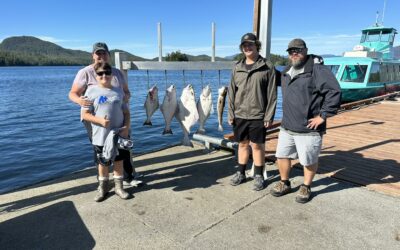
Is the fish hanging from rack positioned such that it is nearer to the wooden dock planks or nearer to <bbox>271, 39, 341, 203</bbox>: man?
<bbox>271, 39, 341, 203</bbox>: man

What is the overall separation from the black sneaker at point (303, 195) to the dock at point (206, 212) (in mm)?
65

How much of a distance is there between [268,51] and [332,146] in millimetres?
2919

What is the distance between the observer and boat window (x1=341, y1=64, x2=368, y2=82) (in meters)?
14.2

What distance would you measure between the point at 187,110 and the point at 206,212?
64.7 inches

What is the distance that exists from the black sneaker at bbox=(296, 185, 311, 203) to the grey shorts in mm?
386

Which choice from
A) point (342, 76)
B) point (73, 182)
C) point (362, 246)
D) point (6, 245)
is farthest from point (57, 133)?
point (342, 76)

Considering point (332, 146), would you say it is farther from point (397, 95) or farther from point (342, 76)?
point (397, 95)

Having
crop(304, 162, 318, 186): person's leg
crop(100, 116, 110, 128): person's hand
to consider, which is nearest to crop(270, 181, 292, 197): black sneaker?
crop(304, 162, 318, 186): person's leg

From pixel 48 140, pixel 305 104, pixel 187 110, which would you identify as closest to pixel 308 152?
pixel 305 104

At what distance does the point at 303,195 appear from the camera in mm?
3764

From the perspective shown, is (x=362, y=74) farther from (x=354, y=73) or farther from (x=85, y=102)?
(x=85, y=102)

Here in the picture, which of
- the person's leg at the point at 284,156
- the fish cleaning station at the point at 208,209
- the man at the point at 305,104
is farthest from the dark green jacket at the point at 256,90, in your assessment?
the fish cleaning station at the point at 208,209

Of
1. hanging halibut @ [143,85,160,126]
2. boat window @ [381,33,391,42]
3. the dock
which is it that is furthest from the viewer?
boat window @ [381,33,391,42]

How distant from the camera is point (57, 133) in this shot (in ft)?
41.1
